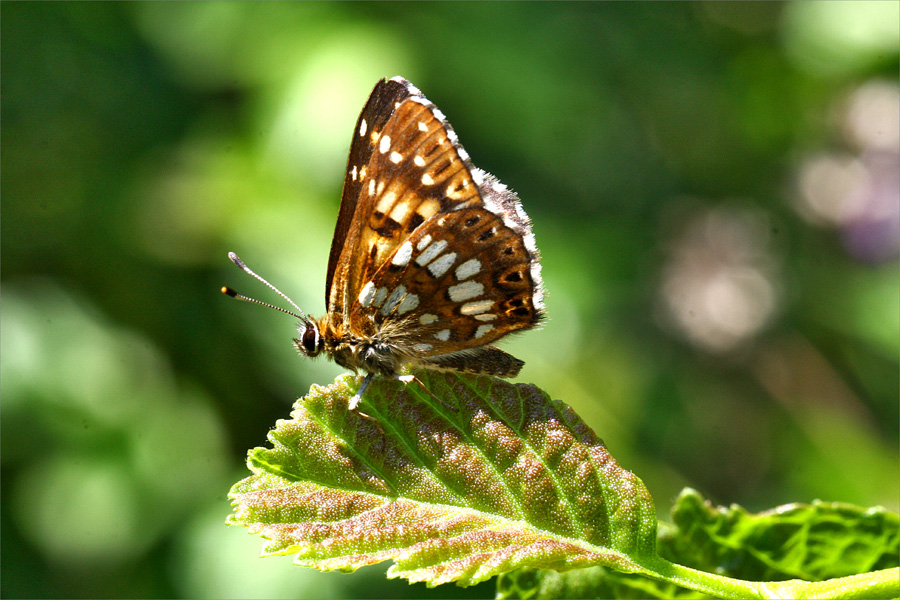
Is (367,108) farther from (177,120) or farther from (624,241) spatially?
(624,241)

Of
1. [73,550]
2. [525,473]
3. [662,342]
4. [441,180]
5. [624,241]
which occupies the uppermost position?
[624,241]

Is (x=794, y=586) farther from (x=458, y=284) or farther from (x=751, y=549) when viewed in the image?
(x=458, y=284)

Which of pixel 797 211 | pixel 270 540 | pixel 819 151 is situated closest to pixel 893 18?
pixel 819 151

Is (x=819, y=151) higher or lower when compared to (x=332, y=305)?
higher

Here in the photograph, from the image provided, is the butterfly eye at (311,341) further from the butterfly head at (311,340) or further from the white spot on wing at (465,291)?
the white spot on wing at (465,291)

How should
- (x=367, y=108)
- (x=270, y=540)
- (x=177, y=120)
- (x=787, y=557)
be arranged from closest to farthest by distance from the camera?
(x=270, y=540)
(x=787, y=557)
(x=367, y=108)
(x=177, y=120)

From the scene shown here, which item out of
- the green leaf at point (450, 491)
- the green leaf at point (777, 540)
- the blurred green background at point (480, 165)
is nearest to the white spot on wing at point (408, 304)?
the green leaf at point (450, 491)

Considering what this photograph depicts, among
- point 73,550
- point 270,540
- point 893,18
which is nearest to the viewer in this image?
point 270,540

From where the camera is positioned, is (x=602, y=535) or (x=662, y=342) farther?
(x=662, y=342)
